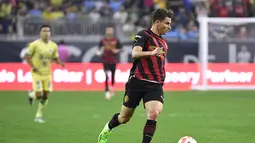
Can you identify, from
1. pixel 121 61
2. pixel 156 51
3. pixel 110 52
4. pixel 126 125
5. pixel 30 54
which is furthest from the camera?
pixel 121 61

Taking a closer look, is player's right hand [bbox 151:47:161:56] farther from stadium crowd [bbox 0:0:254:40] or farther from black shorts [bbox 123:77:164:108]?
stadium crowd [bbox 0:0:254:40]

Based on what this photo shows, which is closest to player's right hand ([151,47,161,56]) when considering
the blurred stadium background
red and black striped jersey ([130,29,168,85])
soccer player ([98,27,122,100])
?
red and black striped jersey ([130,29,168,85])

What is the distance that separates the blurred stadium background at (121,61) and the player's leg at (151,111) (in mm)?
4486

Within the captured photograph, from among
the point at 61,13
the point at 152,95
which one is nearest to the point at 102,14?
the point at 61,13

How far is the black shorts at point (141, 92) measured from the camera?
10.5 m

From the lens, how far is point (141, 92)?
418 inches

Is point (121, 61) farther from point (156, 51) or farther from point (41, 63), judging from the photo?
point (156, 51)

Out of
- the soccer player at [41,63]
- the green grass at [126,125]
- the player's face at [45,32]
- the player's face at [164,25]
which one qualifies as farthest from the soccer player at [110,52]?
the player's face at [164,25]

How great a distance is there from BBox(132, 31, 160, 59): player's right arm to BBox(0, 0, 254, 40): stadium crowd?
18.2 m

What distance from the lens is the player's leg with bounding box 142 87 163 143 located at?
10.3 metres

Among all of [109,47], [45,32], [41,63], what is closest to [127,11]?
[109,47]

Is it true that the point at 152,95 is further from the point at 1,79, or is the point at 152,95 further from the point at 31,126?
the point at 1,79

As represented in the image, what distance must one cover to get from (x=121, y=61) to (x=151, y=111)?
60.1ft

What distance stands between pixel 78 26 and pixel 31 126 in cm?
1375
